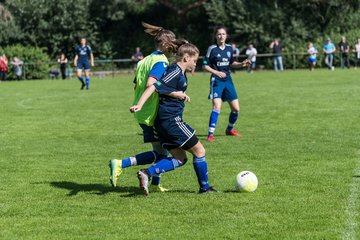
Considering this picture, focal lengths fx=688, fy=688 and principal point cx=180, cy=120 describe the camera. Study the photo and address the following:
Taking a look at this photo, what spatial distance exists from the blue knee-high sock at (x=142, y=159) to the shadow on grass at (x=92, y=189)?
0.33m

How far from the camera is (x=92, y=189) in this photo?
8.01m

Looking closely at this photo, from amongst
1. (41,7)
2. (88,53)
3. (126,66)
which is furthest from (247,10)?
(88,53)

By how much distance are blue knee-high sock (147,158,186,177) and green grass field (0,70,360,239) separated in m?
0.29

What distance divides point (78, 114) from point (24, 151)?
19.5 feet

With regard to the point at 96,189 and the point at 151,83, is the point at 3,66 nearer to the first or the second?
the point at 96,189

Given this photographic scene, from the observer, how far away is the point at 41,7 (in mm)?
45562

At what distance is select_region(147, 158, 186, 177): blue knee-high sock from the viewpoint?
293 inches

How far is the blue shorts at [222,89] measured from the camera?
41.2ft

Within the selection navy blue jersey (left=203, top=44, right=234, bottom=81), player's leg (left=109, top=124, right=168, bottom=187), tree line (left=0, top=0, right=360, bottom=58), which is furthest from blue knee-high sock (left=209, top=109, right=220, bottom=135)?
tree line (left=0, top=0, right=360, bottom=58)

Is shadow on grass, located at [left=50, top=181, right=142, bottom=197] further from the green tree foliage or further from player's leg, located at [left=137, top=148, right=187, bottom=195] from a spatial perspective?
the green tree foliage

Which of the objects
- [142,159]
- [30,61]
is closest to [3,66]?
[30,61]

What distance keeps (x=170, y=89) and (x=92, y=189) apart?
1.63 meters

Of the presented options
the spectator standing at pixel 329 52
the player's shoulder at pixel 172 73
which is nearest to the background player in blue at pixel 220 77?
the player's shoulder at pixel 172 73

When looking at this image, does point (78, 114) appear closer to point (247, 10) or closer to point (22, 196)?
point (22, 196)
